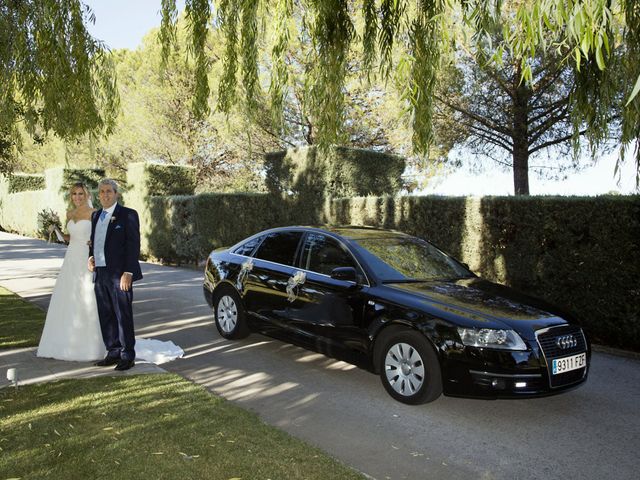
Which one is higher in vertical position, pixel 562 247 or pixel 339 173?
pixel 339 173

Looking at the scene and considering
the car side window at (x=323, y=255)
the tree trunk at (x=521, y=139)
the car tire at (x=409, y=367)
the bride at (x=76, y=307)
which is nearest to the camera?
the car tire at (x=409, y=367)

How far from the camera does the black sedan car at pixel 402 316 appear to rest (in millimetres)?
4578

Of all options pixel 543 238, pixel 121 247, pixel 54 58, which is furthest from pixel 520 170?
pixel 121 247

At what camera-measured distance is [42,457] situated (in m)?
3.74

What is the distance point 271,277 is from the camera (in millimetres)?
6590

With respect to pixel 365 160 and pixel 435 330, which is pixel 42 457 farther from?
pixel 365 160

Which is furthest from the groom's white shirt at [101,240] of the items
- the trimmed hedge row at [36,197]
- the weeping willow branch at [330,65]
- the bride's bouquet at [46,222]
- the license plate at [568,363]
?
the bride's bouquet at [46,222]

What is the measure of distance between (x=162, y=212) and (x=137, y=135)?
553 inches

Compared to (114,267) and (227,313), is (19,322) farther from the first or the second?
(114,267)

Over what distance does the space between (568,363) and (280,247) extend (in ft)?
11.2

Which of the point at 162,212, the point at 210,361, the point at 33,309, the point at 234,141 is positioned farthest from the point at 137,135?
the point at 210,361

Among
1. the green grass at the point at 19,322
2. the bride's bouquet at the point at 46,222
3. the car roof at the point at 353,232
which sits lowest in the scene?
the green grass at the point at 19,322

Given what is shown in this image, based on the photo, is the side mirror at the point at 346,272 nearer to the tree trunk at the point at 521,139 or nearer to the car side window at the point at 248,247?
the car side window at the point at 248,247

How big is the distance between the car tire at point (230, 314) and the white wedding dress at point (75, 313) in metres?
1.67
